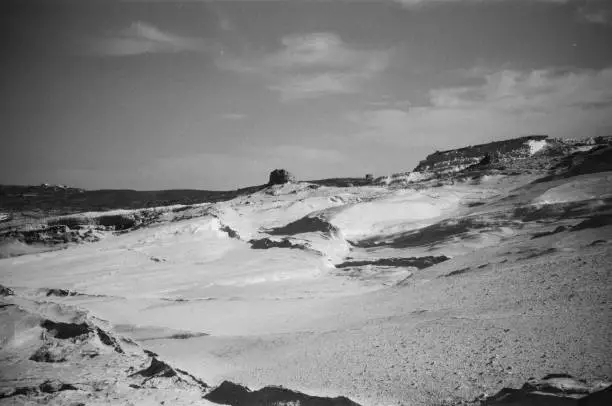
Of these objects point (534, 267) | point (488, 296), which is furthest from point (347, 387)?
point (534, 267)

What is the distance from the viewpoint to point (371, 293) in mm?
7789

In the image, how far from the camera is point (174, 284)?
10062 millimetres

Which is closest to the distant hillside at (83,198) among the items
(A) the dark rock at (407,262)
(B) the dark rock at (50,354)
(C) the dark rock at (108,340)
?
(A) the dark rock at (407,262)

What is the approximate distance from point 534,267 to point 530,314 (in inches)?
66.9

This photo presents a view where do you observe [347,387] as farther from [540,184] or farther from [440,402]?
[540,184]

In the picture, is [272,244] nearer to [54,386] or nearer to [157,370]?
[157,370]

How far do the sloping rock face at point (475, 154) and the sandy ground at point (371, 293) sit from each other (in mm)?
11340

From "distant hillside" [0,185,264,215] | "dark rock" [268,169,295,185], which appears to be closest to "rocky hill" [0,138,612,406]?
"dark rock" [268,169,295,185]

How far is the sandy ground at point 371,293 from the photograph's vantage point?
4.18 meters

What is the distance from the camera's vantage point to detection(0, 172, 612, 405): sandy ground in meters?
4.18

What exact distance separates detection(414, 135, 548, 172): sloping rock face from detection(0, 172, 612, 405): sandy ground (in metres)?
11.3

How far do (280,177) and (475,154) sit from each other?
48.4ft

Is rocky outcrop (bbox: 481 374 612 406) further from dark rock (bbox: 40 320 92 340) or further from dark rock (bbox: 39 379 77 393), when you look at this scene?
dark rock (bbox: 40 320 92 340)

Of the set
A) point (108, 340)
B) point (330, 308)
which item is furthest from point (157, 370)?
point (330, 308)
